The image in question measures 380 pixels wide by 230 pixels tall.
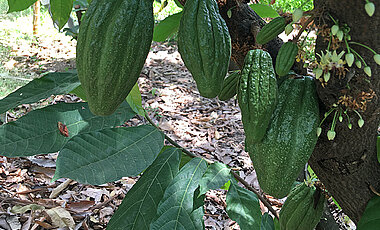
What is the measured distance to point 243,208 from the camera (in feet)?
2.92

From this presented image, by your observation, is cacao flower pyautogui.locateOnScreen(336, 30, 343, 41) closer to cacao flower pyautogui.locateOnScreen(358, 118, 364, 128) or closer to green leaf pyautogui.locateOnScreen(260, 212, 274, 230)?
cacao flower pyautogui.locateOnScreen(358, 118, 364, 128)

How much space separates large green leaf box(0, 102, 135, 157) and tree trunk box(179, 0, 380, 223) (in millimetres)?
381

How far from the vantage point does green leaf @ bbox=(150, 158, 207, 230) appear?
86 cm

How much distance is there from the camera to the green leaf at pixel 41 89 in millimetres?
956

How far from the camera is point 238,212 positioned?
0.87m

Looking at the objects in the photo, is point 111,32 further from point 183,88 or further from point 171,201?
point 183,88

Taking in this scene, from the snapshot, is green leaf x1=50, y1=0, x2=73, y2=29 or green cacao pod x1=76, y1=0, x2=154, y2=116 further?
green leaf x1=50, y1=0, x2=73, y2=29

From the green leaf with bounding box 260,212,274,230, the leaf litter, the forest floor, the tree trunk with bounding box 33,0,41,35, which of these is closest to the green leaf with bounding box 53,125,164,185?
the leaf litter

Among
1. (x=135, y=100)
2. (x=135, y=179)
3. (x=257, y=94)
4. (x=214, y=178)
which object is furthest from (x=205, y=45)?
(x=135, y=179)

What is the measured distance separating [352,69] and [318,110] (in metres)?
0.11

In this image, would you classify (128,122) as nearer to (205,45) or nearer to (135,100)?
(135,100)

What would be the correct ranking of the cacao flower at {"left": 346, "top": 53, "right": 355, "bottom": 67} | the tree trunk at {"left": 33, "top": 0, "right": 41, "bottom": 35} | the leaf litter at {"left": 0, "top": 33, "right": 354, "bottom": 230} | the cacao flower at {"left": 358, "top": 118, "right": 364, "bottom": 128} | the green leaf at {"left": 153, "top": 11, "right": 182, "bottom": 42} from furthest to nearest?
the tree trunk at {"left": 33, "top": 0, "right": 41, "bottom": 35}
the leaf litter at {"left": 0, "top": 33, "right": 354, "bottom": 230}
the green leaf at {"left": 153, "top": 11, "right": 182, "bottom": 42}
the cacao flower at {"left": 358, "top": 118, "right": 364, "bottom": 128}
the cacao flower at {"left": 346, "top": 53, "right": 355, "bottom": 67}

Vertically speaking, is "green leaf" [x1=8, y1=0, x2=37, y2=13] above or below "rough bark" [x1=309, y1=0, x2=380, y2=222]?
above

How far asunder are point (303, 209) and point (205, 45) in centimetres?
56
